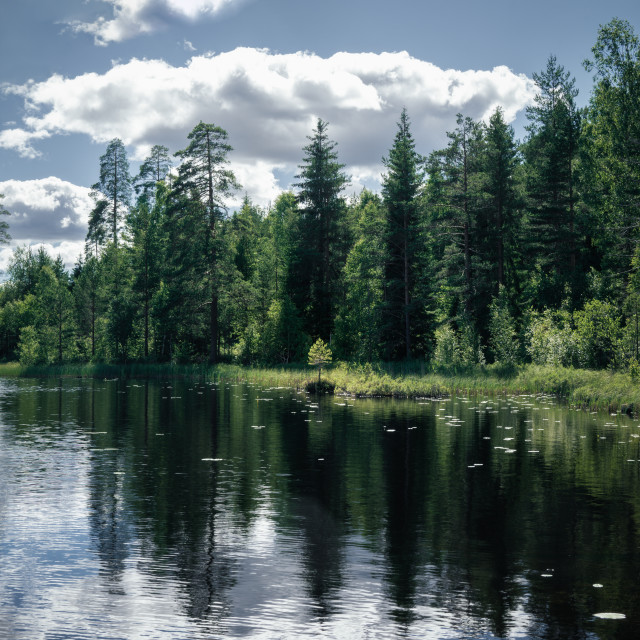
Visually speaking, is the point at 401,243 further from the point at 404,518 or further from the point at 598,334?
the point at 404,518

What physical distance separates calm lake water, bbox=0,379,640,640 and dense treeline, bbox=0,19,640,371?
904 inches

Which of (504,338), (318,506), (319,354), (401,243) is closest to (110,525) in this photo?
(318,506)

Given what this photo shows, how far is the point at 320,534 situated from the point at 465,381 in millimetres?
31716

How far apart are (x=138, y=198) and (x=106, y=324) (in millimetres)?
25978

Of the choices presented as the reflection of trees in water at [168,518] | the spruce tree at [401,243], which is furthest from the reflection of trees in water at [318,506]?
the spruce tree at [401,243]

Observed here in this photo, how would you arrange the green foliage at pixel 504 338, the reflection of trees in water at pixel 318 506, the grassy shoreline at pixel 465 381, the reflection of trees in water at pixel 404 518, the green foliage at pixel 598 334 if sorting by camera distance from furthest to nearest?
the green foliage at pixel 504 338 → the green foliage at pixel 598 334 → the grassy shoreline at pixel 465 381 → the reflection of trees in water at pixel 318 506 → the reflection of trees in water at pixel 404 518

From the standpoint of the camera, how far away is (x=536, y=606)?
8.20 meters

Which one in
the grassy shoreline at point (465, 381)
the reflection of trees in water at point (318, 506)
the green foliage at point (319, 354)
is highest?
the green foliage at point (319, 354)

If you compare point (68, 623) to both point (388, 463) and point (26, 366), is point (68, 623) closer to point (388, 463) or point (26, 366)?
point (388, 463)

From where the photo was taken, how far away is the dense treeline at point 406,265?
4959cm

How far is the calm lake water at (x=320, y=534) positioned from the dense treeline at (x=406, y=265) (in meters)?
23.0

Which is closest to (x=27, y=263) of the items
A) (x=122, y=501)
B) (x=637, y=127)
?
(x=637, y=127)

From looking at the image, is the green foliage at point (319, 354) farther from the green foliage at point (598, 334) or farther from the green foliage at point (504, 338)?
the green foliage at point (598, 334)

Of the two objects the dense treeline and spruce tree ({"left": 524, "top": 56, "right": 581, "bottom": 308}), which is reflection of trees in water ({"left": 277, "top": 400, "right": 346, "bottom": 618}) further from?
spruce tree ({"left": 524, "top": 56, "right": 581, "bottom": 308})
